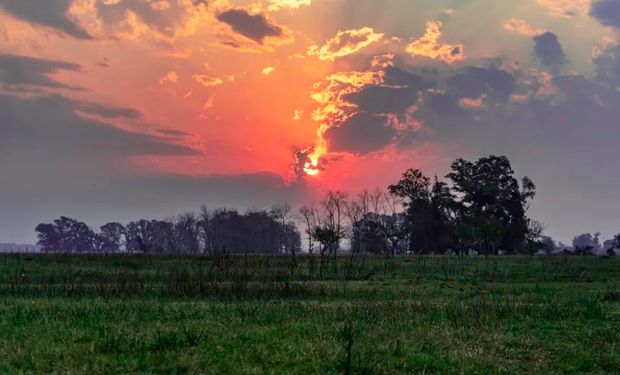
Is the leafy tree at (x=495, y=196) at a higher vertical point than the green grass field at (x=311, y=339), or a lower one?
higher

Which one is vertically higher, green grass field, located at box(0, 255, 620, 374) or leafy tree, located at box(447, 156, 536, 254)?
leafy tree, located at box(447, 156, 536, 254)

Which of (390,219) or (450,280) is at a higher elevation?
(390,219)

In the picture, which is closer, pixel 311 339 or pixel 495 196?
pixel 311 339

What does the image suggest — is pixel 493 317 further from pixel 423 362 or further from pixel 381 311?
pixel 423 362

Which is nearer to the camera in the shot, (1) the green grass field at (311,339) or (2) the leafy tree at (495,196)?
(1) the green grass field at (311,339)

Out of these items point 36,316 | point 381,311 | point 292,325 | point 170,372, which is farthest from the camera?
point 381,311

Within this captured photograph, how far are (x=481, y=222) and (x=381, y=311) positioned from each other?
249 feet

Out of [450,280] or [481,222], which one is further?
[481,222]

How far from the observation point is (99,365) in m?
9.05

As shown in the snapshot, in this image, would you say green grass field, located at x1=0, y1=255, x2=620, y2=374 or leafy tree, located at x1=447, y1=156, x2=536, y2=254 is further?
leafy tree, located at x1=447, y1=156, x2=536, y2=254

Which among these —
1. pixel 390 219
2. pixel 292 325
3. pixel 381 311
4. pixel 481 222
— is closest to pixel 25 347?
pixel 292 325

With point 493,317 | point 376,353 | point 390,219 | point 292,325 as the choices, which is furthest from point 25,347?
point 390,219

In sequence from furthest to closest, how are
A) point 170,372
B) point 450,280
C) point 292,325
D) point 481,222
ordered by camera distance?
point 481,222 < point 450,280 < point 292,325 < point 170,372

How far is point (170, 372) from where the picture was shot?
877cm
